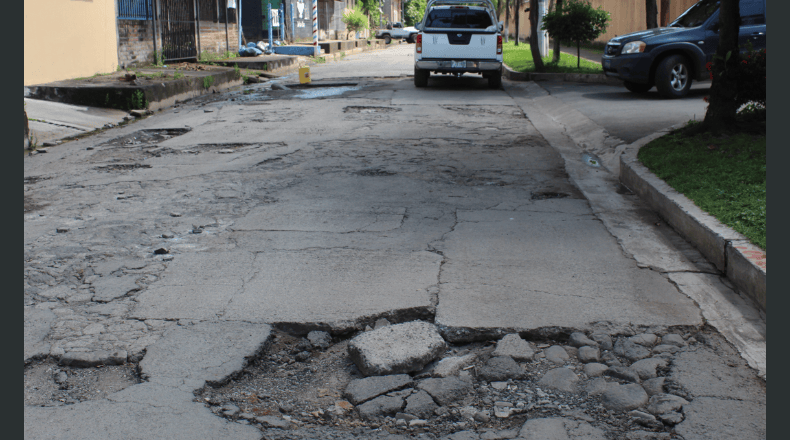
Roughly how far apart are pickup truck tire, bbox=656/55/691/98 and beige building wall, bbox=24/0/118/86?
10819 millimetres

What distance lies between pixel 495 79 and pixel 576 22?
3.30 m

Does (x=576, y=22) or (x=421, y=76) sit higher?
(x=576, y=22)

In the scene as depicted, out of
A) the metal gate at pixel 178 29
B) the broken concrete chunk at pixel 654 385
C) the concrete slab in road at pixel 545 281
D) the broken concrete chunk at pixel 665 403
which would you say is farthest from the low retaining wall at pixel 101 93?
the broken concrete chunk at pixel 665 403

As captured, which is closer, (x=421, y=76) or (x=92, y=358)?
(x=92, y=358)

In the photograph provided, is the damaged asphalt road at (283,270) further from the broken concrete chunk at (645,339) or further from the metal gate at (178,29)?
the metal gate at (178,29)

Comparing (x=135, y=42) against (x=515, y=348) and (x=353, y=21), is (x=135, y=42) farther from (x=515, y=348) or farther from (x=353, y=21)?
(x=353, y=21)

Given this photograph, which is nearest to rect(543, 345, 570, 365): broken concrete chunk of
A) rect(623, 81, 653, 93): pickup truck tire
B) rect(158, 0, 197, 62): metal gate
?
rect(623, 81, 653, 93): pickup truck tire

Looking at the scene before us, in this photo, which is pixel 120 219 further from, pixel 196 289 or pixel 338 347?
pixel 338 347

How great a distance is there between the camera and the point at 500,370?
9.50 ft

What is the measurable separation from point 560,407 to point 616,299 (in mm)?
1165

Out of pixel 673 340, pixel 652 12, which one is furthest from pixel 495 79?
pixel 673 340

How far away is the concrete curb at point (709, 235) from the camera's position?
363 centimetres

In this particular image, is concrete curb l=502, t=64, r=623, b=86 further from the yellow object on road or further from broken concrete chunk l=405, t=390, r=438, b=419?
broken concrete chunk l=405, t=390, r=438, b=419

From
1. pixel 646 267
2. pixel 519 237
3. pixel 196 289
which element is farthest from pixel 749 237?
pixel 196 289
